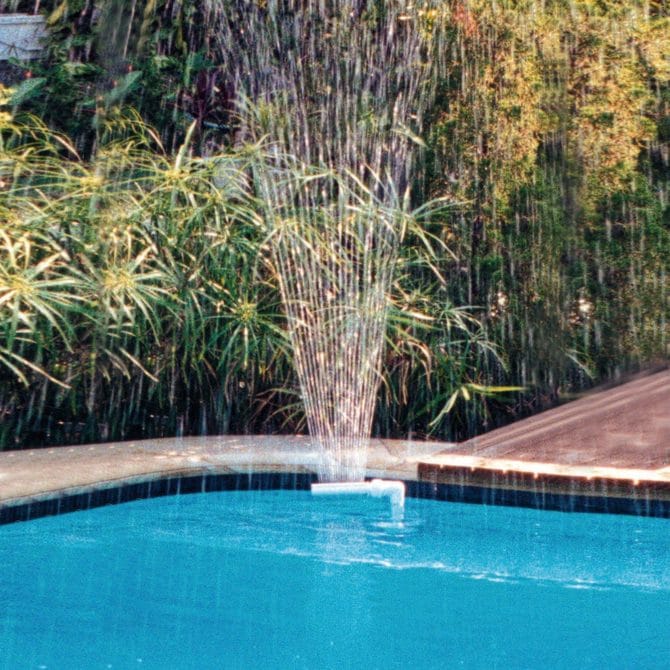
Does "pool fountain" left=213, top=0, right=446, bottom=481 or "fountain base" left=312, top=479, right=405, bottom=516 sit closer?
"fountain base" left=312, top=479, right=405, bottom=516

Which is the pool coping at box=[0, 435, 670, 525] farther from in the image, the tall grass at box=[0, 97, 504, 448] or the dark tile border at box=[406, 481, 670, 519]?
the tall grass at box=[0, 97, 504, 448]

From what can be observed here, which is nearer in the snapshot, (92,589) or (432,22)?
(92,589)

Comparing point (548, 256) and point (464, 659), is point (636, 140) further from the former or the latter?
point (464, 659)

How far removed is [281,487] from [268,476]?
8 cm

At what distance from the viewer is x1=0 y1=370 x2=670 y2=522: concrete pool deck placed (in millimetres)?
4664

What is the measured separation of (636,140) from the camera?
690cm

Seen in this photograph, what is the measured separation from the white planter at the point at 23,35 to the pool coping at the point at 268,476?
439 cm

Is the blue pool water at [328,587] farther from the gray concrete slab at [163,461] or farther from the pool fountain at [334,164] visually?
the pool fountain at [334,164]

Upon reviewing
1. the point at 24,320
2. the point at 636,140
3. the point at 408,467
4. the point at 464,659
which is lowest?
the point at 464,659

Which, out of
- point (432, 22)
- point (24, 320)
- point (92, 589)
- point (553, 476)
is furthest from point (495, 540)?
point (432, 22)

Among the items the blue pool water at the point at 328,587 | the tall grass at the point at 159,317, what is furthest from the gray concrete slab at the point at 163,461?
the tall grass at the point at 159,317

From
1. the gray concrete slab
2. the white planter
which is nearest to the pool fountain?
the gray concrete slab

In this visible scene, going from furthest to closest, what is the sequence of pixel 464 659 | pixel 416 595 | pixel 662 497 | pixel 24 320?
1. pixel 24 320
2. pixel 662 497
3. pixel 416 595
4. pixel 464 659

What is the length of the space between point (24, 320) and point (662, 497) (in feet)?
9.57
